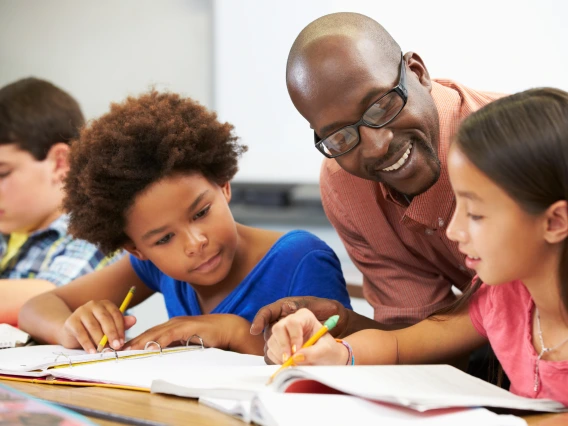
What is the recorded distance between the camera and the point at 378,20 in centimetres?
264

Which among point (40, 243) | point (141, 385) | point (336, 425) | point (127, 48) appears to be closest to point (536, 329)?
point (336, 425)

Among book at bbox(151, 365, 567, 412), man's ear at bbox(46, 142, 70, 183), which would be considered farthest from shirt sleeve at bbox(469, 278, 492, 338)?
man's ear at bbox(46, 142, 70, 183)

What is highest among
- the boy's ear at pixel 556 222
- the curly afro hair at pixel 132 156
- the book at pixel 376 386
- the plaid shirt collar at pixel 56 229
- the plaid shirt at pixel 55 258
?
the boy's ear at pixel 556 222

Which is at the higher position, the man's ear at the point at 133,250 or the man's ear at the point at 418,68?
the man's ear at the point at 418,68

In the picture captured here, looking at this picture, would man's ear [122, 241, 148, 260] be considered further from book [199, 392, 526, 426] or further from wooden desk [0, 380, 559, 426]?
book [199, 392, 526, 426]

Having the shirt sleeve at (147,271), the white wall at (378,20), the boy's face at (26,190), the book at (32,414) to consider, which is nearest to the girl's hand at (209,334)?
the shirt sleeve at (147,271)

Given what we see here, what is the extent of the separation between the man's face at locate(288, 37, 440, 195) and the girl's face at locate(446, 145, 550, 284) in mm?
341

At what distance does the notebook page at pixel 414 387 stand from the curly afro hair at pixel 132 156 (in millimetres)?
644

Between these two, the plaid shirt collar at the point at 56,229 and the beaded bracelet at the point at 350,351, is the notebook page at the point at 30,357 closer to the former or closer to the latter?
the beaded bracelet at the point at 350,351

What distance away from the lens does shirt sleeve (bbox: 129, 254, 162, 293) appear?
1716mm

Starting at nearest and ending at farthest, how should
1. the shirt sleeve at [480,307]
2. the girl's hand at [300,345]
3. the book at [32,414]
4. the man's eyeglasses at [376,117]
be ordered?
the book at [32,414], the girl's hand at [300,345], the shirt sleeve at [480,307], the man's eyeglasses at [376,117]

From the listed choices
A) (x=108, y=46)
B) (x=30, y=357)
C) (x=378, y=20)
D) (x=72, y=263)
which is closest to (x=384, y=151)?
(x=30, y=357)

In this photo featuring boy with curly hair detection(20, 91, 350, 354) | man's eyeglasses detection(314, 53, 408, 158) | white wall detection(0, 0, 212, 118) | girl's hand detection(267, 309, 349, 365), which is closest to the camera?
girl's hand detection(267, 309, 349, 365)

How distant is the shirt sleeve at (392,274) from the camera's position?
5.00ft
